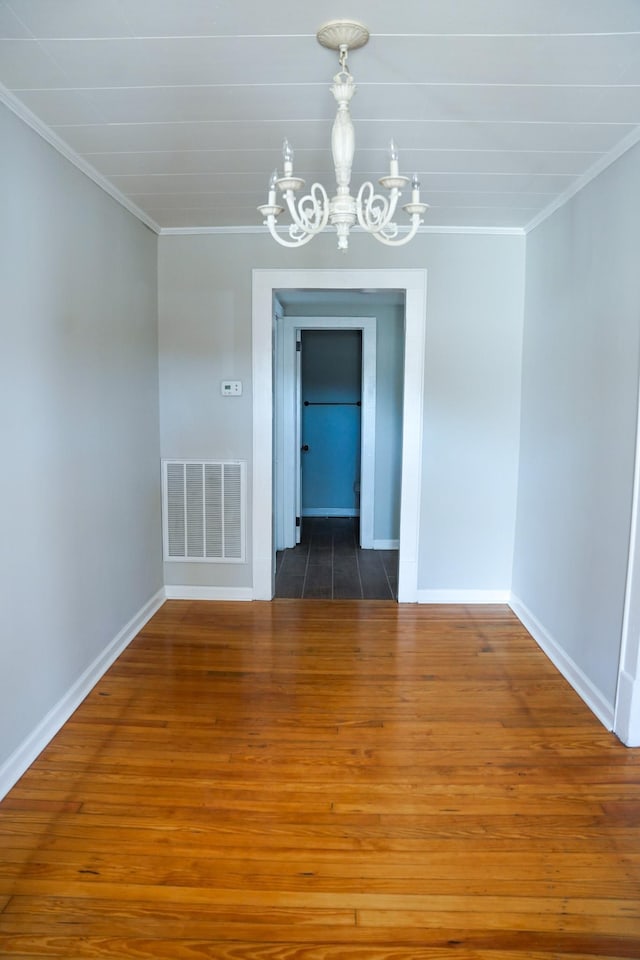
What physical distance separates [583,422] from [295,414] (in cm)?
305

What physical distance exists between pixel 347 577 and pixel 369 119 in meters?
3.19

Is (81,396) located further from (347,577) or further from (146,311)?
(347,577)

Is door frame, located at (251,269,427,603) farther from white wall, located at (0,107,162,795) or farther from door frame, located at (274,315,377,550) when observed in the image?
door frame, located at (274,315,377,550)

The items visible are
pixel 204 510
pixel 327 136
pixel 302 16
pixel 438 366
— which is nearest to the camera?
pixel 302 16

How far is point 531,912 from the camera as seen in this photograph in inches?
66.5

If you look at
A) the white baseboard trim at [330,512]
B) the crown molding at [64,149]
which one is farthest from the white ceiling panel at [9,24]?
the white baseboard trim at [330,512]

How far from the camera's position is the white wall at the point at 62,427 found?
2172 mm

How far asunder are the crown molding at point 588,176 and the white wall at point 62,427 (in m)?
2.25

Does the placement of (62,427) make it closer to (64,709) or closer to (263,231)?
(64,709)

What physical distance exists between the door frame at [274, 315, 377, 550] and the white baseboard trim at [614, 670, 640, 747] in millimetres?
3183

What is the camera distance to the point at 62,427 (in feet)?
8.34

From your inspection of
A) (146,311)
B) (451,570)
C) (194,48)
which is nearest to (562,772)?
(451,570)

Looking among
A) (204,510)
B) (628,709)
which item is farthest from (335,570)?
(628,709)

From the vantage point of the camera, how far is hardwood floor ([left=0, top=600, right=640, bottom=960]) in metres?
1.63
